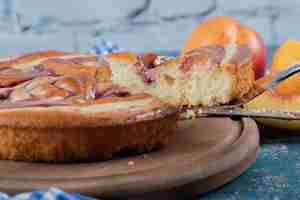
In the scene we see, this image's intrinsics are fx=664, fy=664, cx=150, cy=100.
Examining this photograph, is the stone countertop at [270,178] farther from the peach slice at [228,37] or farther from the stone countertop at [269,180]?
the peach slice at [228,37]

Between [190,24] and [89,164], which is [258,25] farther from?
[89,164]

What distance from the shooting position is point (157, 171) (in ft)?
2.35

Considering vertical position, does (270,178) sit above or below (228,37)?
below

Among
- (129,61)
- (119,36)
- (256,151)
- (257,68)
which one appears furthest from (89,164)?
(119,36)

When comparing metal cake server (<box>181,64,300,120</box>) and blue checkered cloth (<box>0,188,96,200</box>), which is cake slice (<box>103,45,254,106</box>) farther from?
blue checkered cloth (<box>0,188,96,200</box>)

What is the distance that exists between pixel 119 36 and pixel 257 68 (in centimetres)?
93

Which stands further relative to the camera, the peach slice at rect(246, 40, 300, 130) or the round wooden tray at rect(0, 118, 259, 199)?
the peach slice at rect(246, 40, 300, 130)

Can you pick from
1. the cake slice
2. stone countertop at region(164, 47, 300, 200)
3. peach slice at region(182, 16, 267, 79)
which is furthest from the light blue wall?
stone countertop at region(164, 47, 300, 200)

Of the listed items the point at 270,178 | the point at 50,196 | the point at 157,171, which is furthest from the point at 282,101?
the point at 50,196

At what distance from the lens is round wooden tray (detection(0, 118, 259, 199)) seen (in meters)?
0.70

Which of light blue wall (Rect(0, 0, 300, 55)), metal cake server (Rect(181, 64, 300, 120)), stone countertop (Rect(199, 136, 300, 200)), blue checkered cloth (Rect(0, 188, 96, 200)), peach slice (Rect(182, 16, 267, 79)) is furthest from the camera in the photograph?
light blue wall (Rect(0, 0, 300, 55))

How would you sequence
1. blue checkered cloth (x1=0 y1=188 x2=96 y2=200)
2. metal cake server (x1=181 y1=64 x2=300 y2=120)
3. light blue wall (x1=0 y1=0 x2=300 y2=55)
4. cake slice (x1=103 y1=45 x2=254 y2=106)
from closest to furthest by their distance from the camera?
blue checkered cloth (x1=0 y1=188 x2=96 y2=200), metal cake server (x1=181 y1=64 x2=300 y2=120), cake slice (x1=103 y1=45 x2=254 y2=106), light blue wall (x1=0 y1=0 x2=300 y2=55)

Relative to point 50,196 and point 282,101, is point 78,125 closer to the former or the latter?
point 50,196

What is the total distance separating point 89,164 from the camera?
756 millimetres
